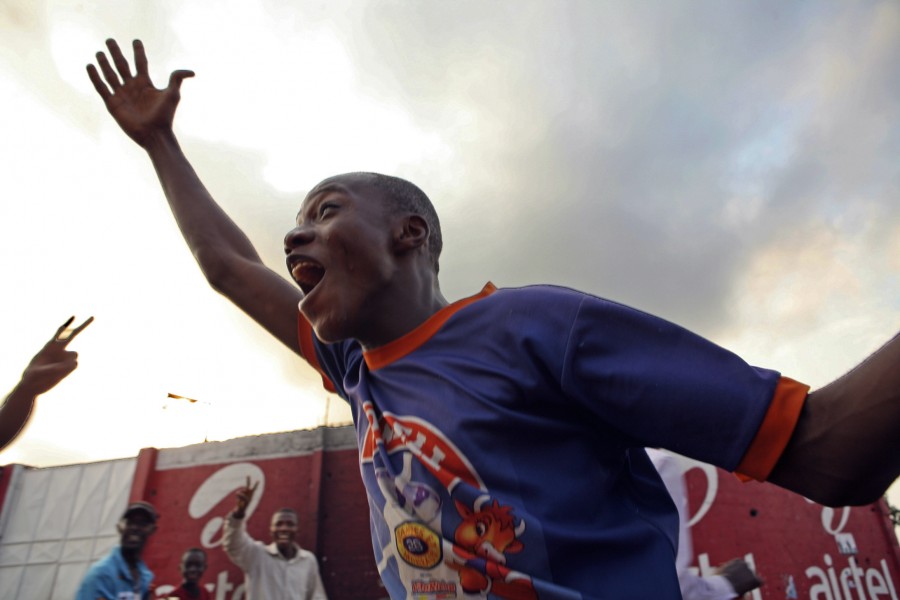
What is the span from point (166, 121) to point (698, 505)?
11252mm

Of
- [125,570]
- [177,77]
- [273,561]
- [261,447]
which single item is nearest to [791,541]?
[273,561]

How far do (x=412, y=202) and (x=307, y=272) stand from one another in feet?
1.26

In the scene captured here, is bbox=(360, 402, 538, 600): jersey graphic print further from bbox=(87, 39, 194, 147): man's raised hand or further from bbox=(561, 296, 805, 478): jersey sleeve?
bbox=(87, 39, 194, 147): man's raised hand

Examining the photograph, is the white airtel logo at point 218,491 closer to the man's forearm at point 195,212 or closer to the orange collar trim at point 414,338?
the man's forearm at point 195,212

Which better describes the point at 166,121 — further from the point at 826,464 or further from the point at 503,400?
the point at 826,464

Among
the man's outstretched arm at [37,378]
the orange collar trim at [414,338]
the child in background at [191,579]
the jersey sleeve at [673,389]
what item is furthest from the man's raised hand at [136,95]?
the child in background at [191,579]

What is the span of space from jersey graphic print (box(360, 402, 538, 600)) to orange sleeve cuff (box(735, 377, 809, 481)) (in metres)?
0.39

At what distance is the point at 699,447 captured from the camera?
3.18 feet

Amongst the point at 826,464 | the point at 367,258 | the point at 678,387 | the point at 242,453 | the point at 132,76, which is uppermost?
the point at 242,453

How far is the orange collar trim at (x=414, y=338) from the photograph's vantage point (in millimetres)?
1415

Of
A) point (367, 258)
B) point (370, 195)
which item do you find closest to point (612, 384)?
point (367, 258)

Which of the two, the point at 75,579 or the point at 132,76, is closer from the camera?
the point at 132,76

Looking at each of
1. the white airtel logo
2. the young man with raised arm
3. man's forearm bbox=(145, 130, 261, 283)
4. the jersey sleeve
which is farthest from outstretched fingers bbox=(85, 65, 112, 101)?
the white airtel logo

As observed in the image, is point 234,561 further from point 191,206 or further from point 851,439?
point 851,439
